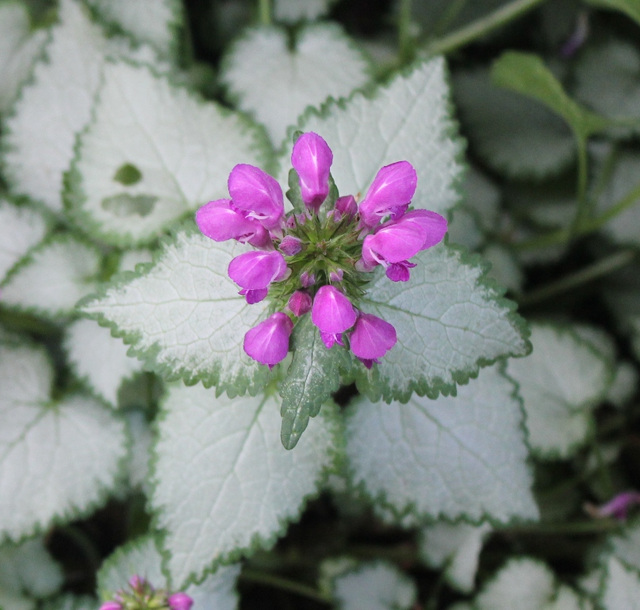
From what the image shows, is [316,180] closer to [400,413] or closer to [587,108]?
[400,413]

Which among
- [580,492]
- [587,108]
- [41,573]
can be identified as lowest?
[41,573]

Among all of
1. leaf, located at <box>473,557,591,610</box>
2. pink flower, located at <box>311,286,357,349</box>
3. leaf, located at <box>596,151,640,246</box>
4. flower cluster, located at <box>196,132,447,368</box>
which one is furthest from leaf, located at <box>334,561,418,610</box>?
leaf, located at <box>596,151,640,246</box>

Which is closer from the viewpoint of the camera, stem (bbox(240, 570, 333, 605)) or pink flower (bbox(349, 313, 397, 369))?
pink flower (bbox(349, 313, 397, 369))

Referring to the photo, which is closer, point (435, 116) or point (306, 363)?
point (306, 363)

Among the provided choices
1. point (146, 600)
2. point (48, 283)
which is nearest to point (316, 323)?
point (146, 600)

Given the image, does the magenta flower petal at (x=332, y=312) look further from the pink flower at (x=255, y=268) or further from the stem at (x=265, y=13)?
the stem at (x=265, y=13)

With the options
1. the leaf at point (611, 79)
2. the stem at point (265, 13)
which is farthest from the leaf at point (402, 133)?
the leaf at point (611, 79)

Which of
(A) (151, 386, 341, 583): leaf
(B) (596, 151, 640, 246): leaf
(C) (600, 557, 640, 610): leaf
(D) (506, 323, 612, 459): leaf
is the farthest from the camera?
(B) (596, 151, 640, 246): leaf

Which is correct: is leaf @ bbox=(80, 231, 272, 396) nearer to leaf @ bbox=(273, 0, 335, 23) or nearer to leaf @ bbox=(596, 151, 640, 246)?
leaf @ bbox=(273, 0, 335, 23)

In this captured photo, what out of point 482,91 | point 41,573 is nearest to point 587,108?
point 482,91
